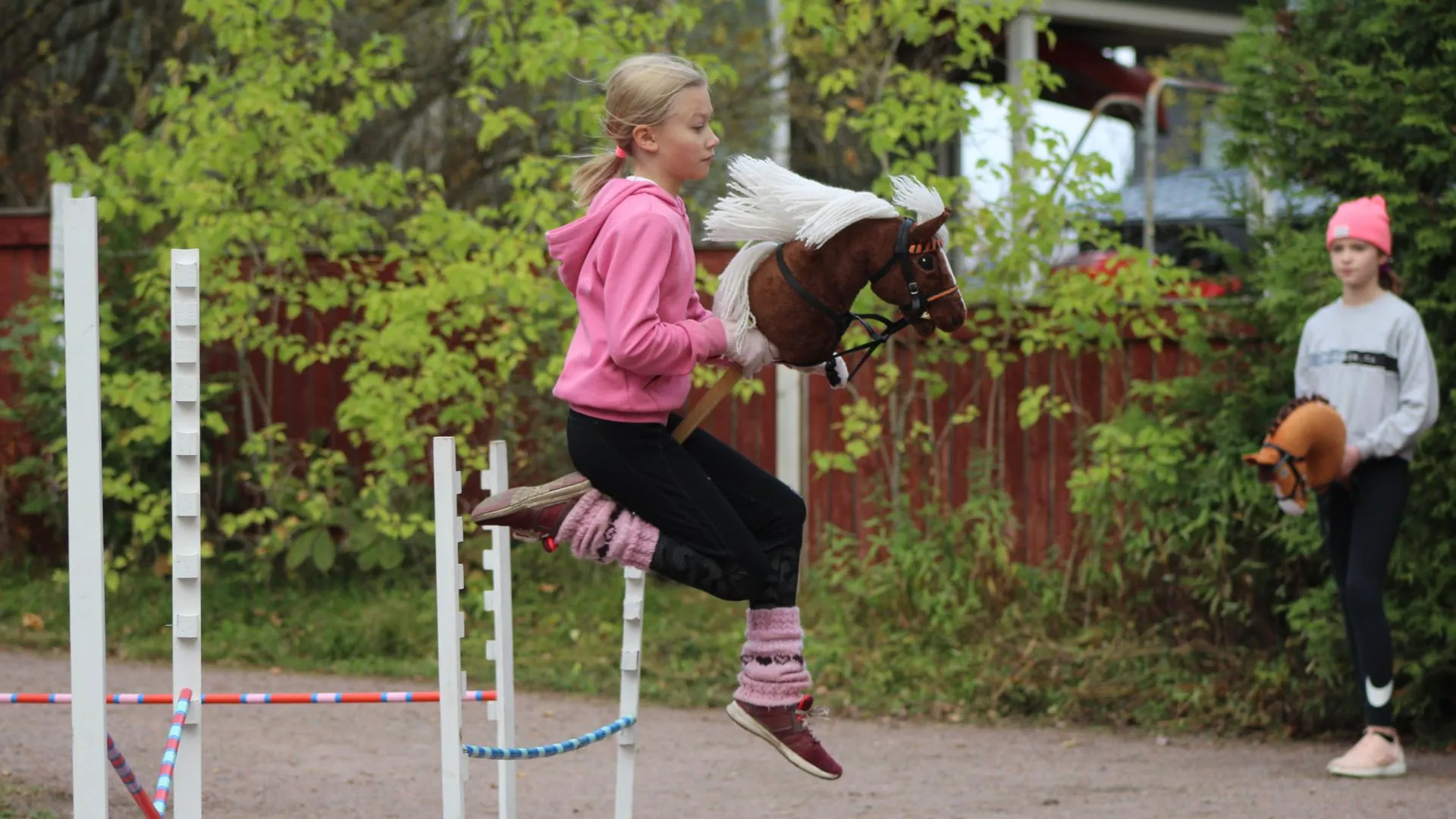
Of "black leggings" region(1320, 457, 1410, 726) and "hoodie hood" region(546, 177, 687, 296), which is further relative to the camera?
"black leggings" region(1320, 457, 1410, 726)

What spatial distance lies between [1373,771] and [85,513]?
15.0 feet

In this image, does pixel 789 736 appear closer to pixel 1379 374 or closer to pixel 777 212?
pixel 777 212

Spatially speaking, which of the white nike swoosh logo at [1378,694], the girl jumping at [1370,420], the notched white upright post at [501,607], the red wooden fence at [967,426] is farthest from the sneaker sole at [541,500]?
the red wooden fence at [967,426]

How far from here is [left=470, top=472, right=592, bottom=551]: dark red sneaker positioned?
404 centimetres

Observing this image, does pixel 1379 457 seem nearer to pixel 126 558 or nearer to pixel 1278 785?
pixel 1278 785

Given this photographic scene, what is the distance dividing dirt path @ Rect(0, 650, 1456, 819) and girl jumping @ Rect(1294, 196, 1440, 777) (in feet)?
1.31

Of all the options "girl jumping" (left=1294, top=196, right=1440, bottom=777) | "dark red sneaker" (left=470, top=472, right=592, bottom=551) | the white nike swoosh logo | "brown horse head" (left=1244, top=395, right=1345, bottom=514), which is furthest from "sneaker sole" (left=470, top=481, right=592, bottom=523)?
the white nike swoosh logo

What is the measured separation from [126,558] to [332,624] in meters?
1.30

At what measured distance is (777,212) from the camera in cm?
395

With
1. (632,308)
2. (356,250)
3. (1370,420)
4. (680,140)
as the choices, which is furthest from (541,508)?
(356,250)

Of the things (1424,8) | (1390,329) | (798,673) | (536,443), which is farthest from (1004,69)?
(798,673)

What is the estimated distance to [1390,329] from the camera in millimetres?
6055

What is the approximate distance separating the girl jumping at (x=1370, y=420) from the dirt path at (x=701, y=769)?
0.40m

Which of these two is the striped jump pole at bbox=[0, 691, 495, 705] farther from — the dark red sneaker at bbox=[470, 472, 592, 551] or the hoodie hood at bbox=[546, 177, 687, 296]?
the hoodie hood at bbox=[546, 177, 687, 296]
